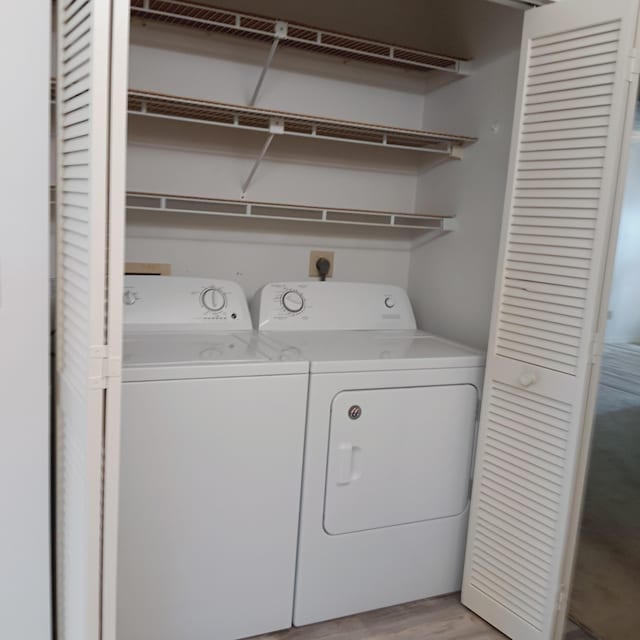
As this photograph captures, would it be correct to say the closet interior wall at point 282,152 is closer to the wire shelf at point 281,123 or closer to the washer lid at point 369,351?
the wire shelf at point 281,123

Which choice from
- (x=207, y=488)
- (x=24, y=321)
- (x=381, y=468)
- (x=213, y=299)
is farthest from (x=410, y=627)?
(x=24, y=321)

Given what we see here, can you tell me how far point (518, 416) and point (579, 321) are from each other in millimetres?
379

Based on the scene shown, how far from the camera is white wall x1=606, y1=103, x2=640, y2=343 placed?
84.4 inches

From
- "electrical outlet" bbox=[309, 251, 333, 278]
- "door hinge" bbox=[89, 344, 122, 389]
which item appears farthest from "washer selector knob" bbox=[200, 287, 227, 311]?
"door hinge" bbox=[89, 344, 122, 389]

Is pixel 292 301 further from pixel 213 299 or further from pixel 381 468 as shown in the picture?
pixel 381 468

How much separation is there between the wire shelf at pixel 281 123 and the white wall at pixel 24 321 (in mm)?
485

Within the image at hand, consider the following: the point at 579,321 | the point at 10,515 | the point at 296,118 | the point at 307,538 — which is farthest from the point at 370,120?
the point at 10,515

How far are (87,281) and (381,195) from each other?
1820 mm

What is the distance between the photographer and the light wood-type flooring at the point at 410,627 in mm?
2053

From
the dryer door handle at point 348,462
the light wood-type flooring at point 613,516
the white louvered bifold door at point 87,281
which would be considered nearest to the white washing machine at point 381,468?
the dryer door handle at point 348,462

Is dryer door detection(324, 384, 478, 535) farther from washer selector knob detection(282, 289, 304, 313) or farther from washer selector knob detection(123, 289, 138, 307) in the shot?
washer selector knob detection(123, 289, 138, 307)

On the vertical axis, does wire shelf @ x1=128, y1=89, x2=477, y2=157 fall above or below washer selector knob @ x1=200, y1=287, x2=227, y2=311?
above

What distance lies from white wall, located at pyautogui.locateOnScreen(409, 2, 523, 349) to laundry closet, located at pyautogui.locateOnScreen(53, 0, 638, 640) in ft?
0.04

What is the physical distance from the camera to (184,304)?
89.6 inches
